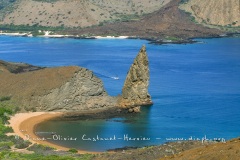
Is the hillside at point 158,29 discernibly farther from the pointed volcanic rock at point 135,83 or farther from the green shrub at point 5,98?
the green shrub at point 5,98

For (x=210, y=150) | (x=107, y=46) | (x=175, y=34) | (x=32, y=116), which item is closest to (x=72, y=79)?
(x=32, y=116)

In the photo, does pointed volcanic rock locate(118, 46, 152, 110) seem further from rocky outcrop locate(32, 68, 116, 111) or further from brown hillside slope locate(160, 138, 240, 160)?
brown hillside slope locate(160, 138, 240, 160)

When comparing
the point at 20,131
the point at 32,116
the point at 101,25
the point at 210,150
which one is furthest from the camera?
the point at 101,25

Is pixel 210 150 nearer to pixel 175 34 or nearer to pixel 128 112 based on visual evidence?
pixel 128 112

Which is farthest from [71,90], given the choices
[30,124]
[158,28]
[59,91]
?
[158,28]

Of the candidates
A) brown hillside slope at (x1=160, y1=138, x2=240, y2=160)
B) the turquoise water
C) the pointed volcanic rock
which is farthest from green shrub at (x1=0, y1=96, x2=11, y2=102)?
brown hillside slope at (x1=160, y1=138, x2=240, y2=160)

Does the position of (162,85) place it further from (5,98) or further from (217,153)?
(217,153)

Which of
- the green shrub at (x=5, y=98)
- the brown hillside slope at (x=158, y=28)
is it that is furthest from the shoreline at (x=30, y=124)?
the brown hillside slope at (x=158, y=28)
